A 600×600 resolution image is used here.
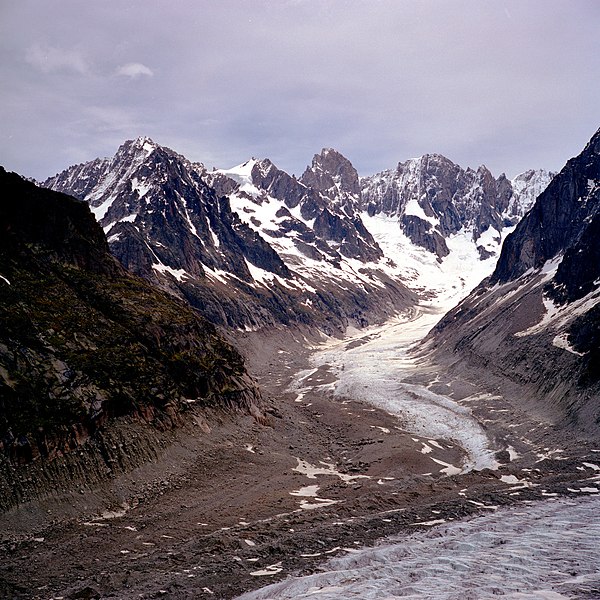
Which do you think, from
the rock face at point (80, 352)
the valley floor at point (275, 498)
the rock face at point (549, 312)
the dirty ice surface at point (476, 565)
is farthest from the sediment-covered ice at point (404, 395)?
the rock face at point (80, 352)

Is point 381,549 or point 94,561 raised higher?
point 94,561

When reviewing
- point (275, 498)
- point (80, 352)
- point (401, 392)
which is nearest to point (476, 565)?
point (275, 498)

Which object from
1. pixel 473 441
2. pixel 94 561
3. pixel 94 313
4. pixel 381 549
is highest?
pixel 94 313

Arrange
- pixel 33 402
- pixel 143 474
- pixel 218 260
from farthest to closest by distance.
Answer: pixel 218 260 < pixel 143 474 < pixel 33 402

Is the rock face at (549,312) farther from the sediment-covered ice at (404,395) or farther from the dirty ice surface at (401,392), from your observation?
the sediment-covered ice at (404,395)

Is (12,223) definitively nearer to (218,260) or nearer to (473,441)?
(473,441)

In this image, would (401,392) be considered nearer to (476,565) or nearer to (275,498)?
(275,498)

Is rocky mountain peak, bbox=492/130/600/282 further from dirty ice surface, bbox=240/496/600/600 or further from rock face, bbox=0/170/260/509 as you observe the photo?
dirty ice surface, bbox=240/496/600/600

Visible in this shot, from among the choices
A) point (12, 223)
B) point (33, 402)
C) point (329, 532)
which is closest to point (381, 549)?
point (329, 532)

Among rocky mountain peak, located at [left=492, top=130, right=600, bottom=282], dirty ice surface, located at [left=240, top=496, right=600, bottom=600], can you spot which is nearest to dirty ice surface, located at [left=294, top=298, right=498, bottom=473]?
dirty ice surface, located at [left=240, top=496, right=600, bottom=600]
